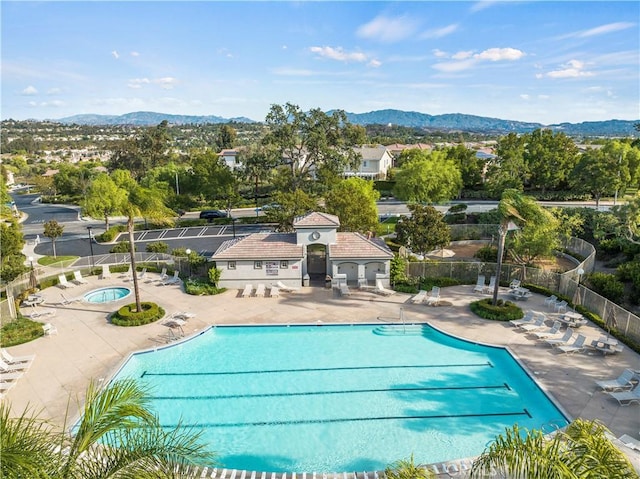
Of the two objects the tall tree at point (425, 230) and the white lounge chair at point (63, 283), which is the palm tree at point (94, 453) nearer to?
the tall tree at point (425, 230)

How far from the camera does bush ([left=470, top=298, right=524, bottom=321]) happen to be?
24609mm

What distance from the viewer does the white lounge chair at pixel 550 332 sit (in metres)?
22.2

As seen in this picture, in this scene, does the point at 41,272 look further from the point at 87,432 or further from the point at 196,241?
the point at 87,432

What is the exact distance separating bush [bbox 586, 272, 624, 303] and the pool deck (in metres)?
3.29

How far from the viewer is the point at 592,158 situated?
176 feet

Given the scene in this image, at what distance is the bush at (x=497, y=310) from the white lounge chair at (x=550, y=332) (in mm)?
1952

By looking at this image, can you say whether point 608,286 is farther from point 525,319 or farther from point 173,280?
point 173,280

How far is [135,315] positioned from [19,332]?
577cm

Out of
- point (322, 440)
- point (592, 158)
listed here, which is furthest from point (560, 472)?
point (592, 158)

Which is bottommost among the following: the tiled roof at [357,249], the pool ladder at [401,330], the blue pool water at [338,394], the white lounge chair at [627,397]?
the blue pool water at [338,394]

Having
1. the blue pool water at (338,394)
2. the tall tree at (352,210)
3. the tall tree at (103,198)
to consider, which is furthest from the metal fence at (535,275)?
the tall tree at (103,198)

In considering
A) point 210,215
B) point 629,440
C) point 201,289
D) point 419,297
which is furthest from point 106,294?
point 629,440

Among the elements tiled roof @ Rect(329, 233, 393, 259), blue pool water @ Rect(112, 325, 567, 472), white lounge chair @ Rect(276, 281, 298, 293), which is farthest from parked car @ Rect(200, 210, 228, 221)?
blue pool water @ Rect(112, 325, 567, 472)

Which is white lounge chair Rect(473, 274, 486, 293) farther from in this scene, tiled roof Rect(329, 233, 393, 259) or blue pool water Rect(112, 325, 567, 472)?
blue pool water Rect(112, 325, 567, 472)
